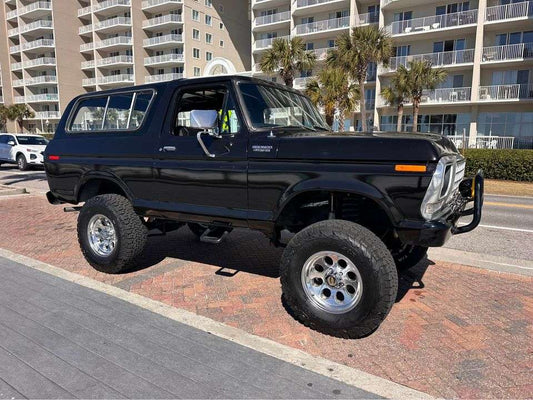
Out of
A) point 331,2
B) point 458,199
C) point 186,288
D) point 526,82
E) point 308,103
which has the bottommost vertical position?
point 186,288

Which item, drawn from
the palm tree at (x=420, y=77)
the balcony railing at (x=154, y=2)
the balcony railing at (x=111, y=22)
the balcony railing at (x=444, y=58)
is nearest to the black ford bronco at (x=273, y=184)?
the palm tree at (x=420, y=77)

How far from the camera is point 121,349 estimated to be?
3055 mm

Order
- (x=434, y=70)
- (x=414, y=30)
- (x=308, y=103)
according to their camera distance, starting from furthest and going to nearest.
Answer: (x=414, y=30)
(x=434, y=70)
(x=308, y=103)

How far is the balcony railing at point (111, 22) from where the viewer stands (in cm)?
5331

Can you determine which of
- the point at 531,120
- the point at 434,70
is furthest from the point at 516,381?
the point at 531,120

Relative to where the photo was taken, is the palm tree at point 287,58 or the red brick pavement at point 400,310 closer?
the red brick pavement at point 400,310

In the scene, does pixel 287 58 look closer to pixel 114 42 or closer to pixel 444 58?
pixel 444 58

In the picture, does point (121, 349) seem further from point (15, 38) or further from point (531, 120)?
point (15, 38)

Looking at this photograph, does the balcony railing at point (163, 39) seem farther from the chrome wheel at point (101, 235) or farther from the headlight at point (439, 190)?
the headlight at point (439, 190)

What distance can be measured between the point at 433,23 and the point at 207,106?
107 feet

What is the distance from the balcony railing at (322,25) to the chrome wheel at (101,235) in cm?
3632

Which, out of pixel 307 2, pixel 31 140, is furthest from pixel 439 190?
pixel 307 2

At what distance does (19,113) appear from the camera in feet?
190

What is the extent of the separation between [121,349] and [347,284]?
1.90m
